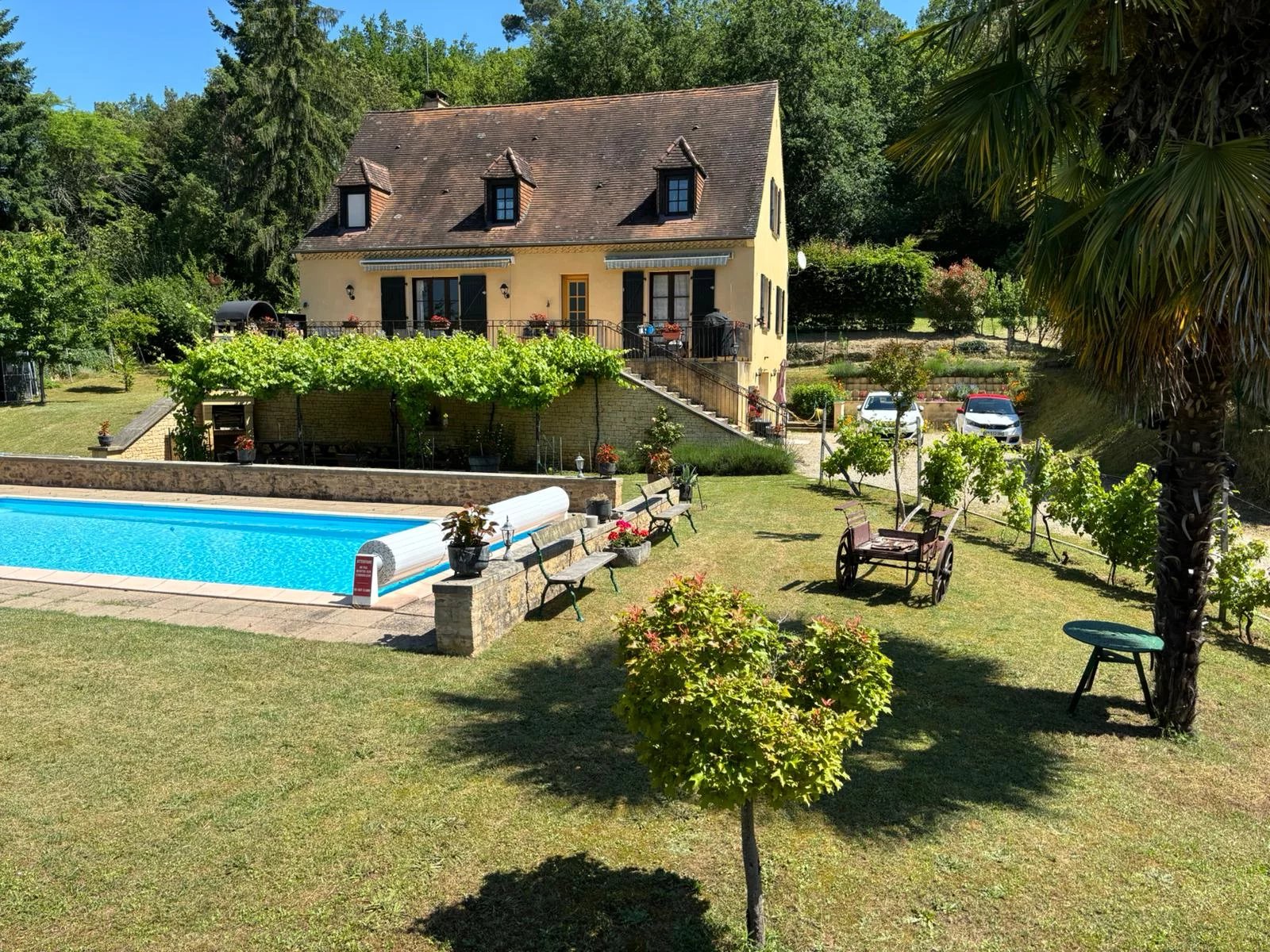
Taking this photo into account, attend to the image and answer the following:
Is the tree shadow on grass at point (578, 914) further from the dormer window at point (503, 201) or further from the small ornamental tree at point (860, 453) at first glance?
the dormer window at point (503, 201)

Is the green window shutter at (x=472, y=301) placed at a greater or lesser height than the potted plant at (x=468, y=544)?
greater

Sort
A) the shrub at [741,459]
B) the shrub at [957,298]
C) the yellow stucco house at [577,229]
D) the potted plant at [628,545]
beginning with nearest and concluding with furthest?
the potted plant at [628,545] → the shrub at [741,459] → the yellow stucco house at [577,229] → the shrub at [957,298]

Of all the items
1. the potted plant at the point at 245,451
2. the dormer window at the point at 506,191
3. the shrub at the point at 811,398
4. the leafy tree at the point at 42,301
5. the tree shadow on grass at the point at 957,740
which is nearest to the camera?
the tree shadow on grass at the point at 957,740

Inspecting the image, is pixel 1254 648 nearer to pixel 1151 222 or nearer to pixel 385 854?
pixel 1151 222

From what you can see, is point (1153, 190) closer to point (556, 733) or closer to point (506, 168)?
point (556, 733)

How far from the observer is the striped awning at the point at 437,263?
2611cm

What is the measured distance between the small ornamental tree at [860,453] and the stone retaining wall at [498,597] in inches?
251

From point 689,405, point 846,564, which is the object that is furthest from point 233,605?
point 689,405

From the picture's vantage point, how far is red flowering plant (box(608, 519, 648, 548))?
488 inches

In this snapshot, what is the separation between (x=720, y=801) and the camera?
392 cm

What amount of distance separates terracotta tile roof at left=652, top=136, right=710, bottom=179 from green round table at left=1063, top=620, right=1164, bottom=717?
1991 centimetres

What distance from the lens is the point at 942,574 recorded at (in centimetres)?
1079

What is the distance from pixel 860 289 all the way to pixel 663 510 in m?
29.9

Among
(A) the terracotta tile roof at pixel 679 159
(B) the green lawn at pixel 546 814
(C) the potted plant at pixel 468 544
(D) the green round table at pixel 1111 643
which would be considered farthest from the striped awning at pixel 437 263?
(D) the green round table at pixel 1111 643
